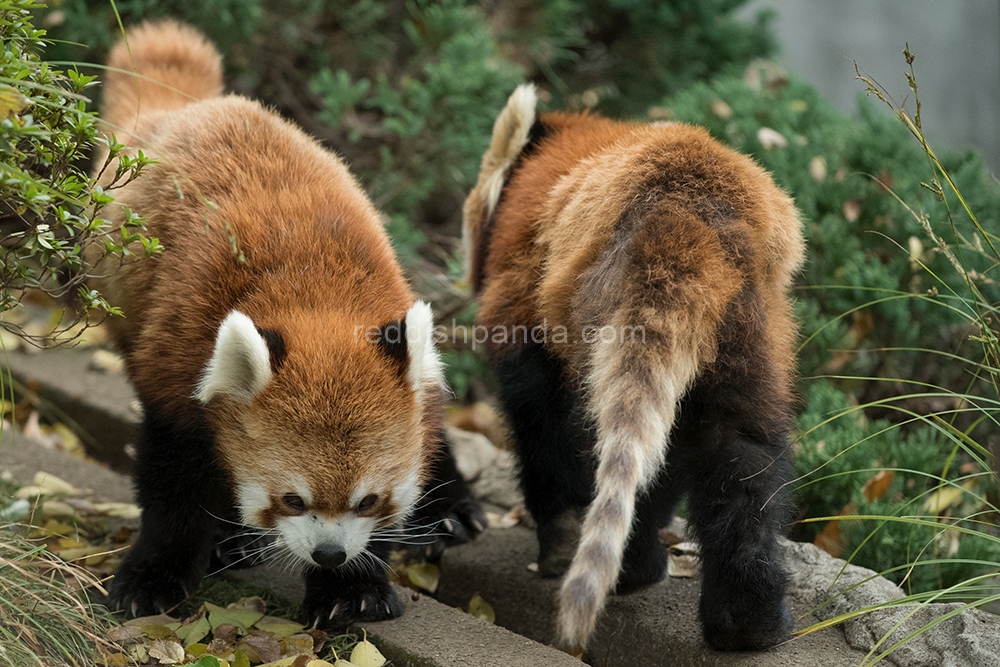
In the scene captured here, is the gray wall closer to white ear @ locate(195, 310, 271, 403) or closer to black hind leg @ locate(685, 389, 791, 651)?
black hind leg @ locate(685, 389, 791, 651)

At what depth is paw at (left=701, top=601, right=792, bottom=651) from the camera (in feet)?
9.27

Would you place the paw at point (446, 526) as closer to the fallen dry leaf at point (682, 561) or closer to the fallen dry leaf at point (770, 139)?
the fallen dry leaf at point (682, 561)

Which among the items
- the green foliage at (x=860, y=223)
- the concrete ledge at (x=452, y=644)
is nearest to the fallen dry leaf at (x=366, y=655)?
the concrete ledge at (x=452, y=644)

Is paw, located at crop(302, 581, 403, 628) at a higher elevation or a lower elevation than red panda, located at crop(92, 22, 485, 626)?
lower

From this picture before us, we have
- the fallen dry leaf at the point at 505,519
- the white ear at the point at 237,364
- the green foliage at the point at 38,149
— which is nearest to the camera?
the green foliage at the point at 38,149

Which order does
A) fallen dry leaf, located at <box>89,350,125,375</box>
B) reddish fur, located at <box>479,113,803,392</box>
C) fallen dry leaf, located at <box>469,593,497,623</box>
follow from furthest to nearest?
fallen dry leaf, located at <box>89,350,125,375</box>
fallen dry leaf, located at <box>469,593,497,623</box>
reddish fur, located at <box>479,113,803,392</box>

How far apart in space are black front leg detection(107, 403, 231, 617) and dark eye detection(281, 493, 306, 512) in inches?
16.1

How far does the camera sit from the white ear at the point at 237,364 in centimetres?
260

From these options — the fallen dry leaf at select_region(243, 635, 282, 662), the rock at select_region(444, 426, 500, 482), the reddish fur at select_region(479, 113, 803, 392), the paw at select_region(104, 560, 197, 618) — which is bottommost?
the rock at select_region(444, 426, 500, 482)

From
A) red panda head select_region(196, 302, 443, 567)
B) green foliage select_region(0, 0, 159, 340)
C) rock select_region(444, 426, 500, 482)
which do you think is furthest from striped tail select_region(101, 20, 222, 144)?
rock select_region(444, 426, 500, 482)

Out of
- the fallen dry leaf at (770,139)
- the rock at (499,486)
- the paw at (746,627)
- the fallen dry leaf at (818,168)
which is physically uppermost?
the fallen dry leaf at (770,139)

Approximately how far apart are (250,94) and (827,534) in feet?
15.7

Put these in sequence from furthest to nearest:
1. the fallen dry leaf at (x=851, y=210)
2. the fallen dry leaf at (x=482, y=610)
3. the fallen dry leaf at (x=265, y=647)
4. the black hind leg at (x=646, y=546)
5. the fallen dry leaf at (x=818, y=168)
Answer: the fallen dry leaf at (x=818, y=168) → the fallen dry leaf at (x=851, y=210) → the fallen dry leaf at (x=482, y=610) → the black hind leg at (x=646, y=546) → the fallen dry leaf at (x=265, y=647)

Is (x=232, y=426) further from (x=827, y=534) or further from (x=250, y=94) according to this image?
(x=250, y=94)
